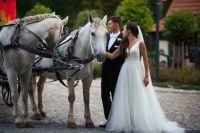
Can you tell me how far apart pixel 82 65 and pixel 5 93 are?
3.07m

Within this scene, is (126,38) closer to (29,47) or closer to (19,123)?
(29,47)

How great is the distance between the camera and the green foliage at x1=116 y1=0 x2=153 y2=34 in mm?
26188

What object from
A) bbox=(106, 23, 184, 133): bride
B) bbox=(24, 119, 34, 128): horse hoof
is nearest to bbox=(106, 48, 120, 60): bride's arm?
bbox=(106, 23, 184, 133): bride

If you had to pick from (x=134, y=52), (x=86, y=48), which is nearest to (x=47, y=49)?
(x=86, y=48)

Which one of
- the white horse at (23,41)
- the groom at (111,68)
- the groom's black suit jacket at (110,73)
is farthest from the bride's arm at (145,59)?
the white horse at (23,41)

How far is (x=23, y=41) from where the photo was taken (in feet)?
31.2

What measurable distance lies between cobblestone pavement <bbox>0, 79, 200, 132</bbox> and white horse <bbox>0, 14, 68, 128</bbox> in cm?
86

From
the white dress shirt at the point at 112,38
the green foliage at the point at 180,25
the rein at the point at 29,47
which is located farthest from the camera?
the green foliage at the point at 180,25

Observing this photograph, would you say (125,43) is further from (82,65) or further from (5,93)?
(5,93)

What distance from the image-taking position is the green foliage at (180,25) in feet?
78.3

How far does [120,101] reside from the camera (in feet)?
31.3

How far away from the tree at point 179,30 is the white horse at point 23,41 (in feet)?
48.6

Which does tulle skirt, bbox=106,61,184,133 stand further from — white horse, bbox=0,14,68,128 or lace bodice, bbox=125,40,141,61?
white horse, bbox=0,14,68,128

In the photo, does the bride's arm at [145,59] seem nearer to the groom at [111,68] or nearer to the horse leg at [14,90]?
the groom at [111,68]
